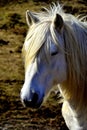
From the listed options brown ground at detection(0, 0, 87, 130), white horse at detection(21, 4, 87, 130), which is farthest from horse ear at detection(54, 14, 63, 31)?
brown ground at detection(0, 0, 87, 130)

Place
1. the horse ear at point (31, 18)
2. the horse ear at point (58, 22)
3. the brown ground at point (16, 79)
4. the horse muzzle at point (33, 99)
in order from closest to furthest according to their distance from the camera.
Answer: the horse muzzle at point (33, 99), the horse ear at point (58, 22), the horse ear at point (31, 18), the brown ground at point (16, 79)

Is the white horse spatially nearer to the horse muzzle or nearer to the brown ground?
the horse muzzle

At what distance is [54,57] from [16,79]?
259 centimetres

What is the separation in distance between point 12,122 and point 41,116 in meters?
0.30

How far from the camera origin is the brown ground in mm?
4574

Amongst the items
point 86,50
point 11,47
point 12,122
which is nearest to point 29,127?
point 12,122

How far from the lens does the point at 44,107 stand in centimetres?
486

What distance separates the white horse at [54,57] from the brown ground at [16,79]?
1395 mm

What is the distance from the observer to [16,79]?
216 inches

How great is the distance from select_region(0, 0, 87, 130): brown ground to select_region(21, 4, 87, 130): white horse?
1395 millimetres

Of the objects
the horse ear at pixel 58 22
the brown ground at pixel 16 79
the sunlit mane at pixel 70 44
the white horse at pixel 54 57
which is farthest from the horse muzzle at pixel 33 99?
the brown ground at pixel 16 79

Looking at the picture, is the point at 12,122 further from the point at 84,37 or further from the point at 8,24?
the point at 8,24

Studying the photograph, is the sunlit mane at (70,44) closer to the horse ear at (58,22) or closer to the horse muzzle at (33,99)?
the horse ear at (58,22)

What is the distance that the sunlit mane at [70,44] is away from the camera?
2943mm
